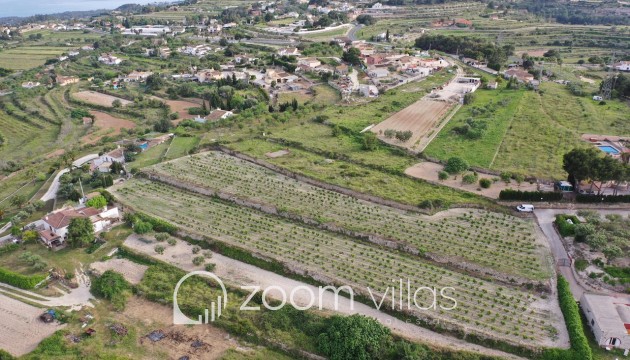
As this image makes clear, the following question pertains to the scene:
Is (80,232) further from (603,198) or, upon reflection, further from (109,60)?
(109,60)

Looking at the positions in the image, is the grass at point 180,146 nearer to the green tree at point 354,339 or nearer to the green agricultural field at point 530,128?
the green agricultural field at point 530,128

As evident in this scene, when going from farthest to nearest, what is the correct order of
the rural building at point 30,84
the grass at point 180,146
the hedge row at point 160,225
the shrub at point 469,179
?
1. the rural building at point 30,84
2. the grass at point 180,146
3. the shrub at point 469,179
4. the hedge row at point 160,225

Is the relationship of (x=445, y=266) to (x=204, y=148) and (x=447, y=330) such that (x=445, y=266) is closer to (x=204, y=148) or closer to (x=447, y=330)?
(x=447, y=330)

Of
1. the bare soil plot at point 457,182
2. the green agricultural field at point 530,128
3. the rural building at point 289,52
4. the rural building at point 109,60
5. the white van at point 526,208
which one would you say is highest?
the rural building at point 109,60

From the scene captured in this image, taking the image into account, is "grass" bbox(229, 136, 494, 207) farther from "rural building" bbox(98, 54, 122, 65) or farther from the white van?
"rural building" bbox(98, 54, 122, 65)

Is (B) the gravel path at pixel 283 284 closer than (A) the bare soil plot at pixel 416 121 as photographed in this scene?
Yes

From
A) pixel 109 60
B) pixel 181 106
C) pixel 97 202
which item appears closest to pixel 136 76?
pixel 109 60

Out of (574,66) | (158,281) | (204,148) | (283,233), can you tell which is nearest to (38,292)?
(158,281)

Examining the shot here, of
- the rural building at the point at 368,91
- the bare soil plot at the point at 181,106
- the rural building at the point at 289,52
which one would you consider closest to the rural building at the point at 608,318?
the rural building at the point at 368,91
